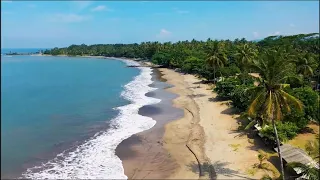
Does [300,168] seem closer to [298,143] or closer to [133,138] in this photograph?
[298,143]

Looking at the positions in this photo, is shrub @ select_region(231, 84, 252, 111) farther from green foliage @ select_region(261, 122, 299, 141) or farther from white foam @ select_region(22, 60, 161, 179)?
white foam @ select_region(22, 60, 161, 179)

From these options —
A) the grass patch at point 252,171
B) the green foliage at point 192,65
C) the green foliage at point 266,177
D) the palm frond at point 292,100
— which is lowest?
the grass patch at point 252,171

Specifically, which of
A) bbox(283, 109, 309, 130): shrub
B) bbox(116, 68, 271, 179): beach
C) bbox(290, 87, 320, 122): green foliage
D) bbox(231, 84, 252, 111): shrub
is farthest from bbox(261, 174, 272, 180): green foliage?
bbox(231, 84, 252, 111): shrub

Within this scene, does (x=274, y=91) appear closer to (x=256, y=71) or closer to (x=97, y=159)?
(x=256, y=71)

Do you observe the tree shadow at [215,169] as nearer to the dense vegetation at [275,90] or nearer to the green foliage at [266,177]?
the green foliage at [266,177]

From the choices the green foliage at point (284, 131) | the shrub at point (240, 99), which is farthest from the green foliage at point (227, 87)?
the green foliage at point (284, 131)

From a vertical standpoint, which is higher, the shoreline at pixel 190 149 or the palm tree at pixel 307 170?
the palm tree at pixel 307 170

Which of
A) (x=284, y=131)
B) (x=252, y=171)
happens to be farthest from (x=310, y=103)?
(x=252, y=171)
